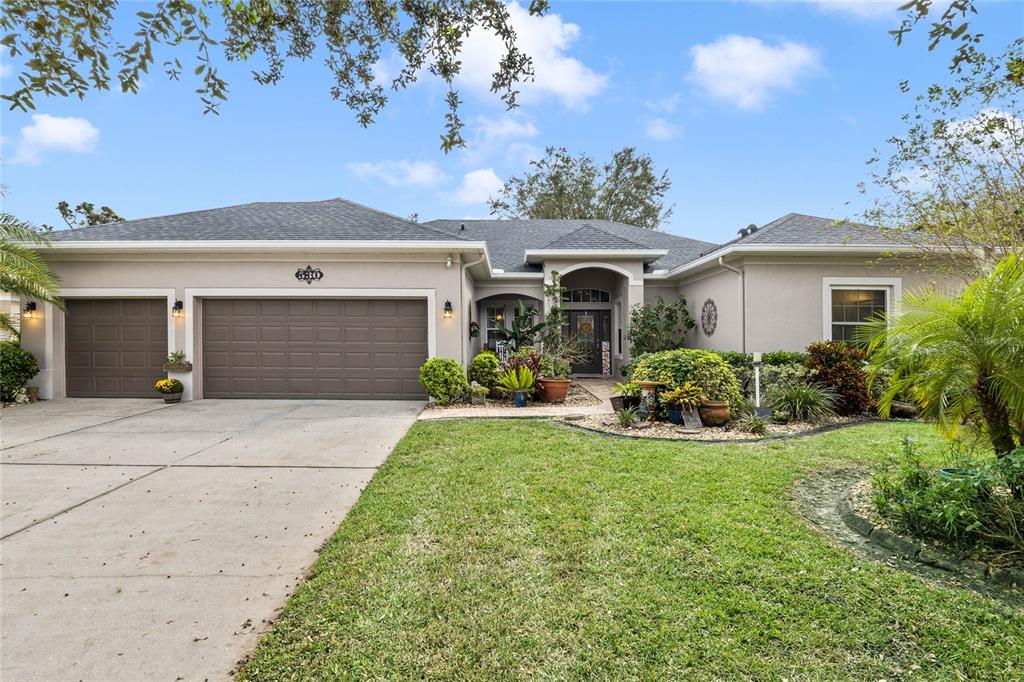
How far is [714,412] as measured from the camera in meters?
6.94

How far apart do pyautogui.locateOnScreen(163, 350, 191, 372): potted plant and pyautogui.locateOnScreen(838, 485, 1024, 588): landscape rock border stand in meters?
11.4

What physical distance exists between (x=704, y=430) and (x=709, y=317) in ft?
19.1

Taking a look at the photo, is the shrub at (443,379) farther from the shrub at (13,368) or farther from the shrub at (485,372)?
the shrub at (13,368)

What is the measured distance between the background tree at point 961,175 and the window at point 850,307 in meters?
1.17

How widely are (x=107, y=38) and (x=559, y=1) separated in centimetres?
287

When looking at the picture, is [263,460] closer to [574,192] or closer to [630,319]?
[630,319]

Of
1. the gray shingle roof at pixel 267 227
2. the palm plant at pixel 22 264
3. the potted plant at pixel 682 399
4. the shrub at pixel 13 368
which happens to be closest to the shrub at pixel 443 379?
the gray shingle roof at pixel 267 227

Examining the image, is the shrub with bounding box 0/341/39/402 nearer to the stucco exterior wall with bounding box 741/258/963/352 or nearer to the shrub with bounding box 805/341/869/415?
the stucco exterior wall with bounding box 741/258/963/352

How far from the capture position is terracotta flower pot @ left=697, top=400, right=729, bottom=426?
6.93 meters

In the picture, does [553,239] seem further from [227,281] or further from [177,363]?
[177,363]

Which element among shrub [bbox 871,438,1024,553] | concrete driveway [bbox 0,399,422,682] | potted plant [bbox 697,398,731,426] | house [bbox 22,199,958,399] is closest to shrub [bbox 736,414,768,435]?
potted plant [bbox 697,398,731,426]

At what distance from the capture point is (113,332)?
10.1 metres

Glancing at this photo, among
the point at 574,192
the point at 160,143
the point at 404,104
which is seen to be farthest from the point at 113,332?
the point at 574,192

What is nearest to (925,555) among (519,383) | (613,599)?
(613,599)
